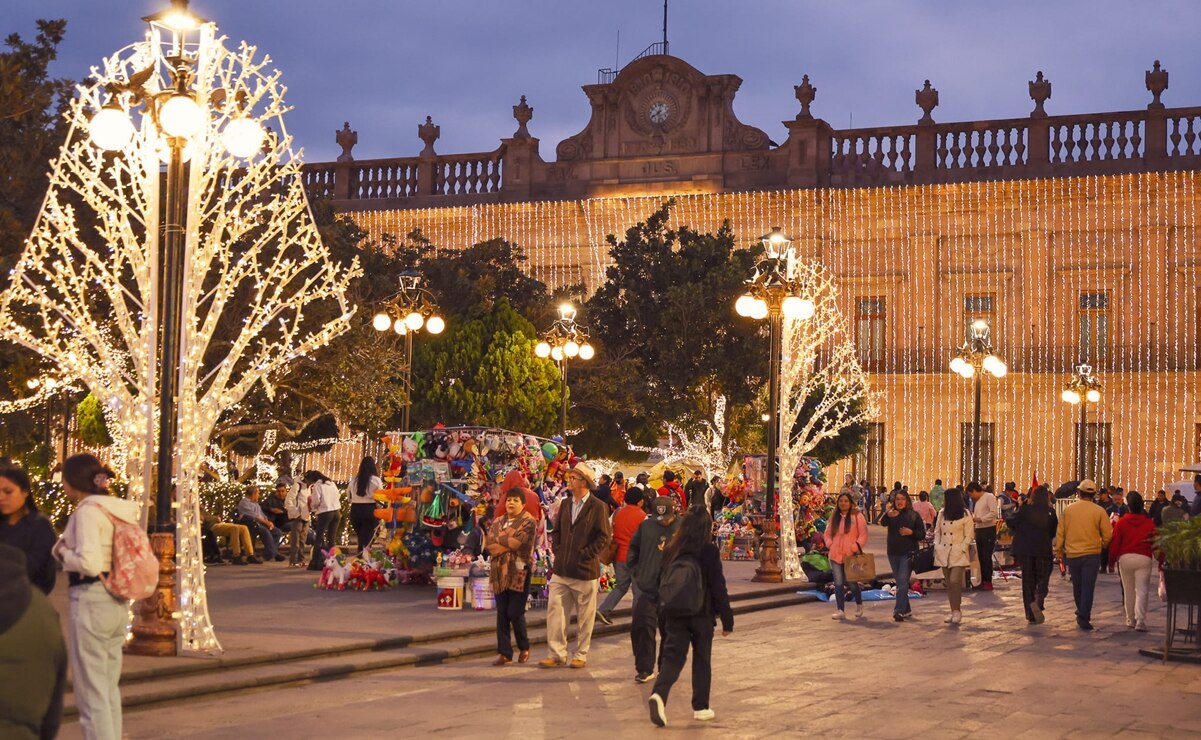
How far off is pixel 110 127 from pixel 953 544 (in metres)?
9.03

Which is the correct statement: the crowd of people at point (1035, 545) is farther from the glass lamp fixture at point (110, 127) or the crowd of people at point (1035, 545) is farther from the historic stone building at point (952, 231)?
the historic stone building at point (952, 231)

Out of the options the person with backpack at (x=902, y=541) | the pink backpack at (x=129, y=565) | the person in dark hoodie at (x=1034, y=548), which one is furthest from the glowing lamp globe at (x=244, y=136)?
the person in dark hoodie at (x=1034, y=548)

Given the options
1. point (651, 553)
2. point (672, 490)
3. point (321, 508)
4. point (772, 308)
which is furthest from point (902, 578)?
point (321, 508)

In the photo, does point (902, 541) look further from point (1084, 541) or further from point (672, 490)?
point (672, 490)

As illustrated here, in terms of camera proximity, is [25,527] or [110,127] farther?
[110,127]

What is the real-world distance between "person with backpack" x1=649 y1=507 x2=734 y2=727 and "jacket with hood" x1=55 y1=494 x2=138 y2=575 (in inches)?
129

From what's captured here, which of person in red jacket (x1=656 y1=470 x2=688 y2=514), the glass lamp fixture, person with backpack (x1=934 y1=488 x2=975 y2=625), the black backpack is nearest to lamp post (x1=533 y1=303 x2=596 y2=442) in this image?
person in red jacket (x1=656 y1=470 x2=688 y2=514)

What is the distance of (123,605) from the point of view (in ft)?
24.5

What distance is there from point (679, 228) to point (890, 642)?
21526 millimetres

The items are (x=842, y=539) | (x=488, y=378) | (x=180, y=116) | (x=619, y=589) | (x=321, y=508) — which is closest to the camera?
(x=180, y=116)

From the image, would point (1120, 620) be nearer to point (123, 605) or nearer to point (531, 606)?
point (531, 606)

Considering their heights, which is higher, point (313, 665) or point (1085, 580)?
point (1085, 580)

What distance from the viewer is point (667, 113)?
37438 mm

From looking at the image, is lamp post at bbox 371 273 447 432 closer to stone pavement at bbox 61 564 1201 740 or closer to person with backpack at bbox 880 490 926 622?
person with backpack at bbox 880 490 926 622
